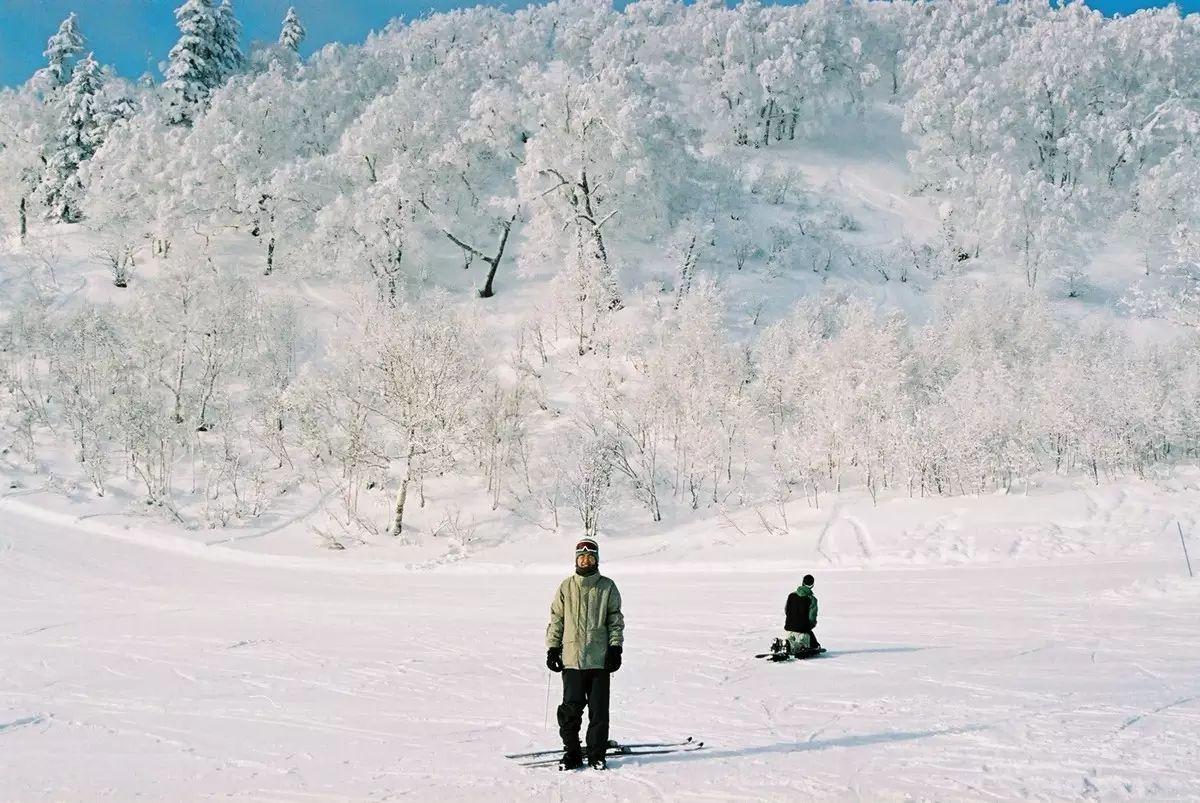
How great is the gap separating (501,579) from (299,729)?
52.6 ft

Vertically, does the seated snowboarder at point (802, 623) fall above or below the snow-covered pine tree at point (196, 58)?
below

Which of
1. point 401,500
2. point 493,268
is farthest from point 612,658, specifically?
point 493,268

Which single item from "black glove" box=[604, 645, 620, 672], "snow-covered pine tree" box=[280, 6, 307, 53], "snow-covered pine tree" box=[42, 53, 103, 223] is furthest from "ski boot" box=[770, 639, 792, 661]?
"snow-covered pine tree" box=[280, 6, 307, 53]

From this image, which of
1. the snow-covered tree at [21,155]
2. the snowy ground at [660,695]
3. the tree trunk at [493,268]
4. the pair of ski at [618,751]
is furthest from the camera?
the snow-covered tree at [21,155]

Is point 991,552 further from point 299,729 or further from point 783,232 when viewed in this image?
point 783,232

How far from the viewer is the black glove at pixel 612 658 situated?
20.9 ft

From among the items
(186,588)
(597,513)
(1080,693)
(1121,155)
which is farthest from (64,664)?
(1121,155)

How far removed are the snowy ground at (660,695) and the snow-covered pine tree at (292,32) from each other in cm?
7124

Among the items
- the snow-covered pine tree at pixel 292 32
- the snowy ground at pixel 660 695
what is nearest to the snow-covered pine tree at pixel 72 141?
the snow-covered pine tree at pixel 292 32

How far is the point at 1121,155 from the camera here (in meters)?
63.8

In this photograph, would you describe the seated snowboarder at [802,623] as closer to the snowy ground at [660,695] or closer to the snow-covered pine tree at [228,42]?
the snowy ground at [660,695]

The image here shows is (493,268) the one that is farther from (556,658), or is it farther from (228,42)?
(556,658)

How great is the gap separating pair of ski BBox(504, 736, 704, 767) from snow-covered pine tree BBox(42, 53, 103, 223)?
2291 inches

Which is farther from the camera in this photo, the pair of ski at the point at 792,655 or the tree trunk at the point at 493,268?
the tree trunk at the point at 493,268
